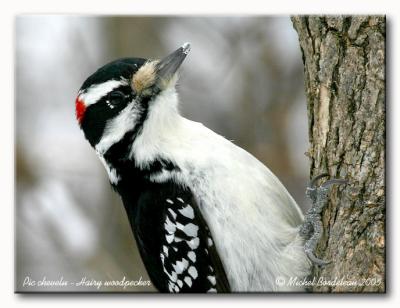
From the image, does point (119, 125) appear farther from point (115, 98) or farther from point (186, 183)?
point (186, 183)

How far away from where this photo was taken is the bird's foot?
9.39 feet

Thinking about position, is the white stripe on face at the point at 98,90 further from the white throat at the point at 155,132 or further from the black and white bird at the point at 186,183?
the white throat at the point at 155,132

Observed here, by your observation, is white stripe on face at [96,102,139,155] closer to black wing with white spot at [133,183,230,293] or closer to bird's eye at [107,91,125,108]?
bird's eye at [107,91,125,108]

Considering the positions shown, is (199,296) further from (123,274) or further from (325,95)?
(325,95)

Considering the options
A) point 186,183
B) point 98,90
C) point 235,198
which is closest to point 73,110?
point 98,90

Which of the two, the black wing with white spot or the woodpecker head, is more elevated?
the woodpecker head

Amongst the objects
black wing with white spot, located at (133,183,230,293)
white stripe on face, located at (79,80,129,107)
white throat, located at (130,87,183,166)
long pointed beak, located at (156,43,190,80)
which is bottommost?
black wing with white spot, located at (133,183,230,293)

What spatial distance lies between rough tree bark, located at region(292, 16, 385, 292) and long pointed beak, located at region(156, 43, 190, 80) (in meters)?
0.56

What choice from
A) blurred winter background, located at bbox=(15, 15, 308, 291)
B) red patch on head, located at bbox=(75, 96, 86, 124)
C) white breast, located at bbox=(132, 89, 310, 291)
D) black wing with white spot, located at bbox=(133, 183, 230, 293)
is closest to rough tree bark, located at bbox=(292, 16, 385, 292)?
white breast, located at bbox=(132, 89, 310, 291)

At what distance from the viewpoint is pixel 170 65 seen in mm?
2938

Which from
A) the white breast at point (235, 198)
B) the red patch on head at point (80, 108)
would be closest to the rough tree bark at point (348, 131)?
the white breast at point (235, 198)

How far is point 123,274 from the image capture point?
10.6 ft
